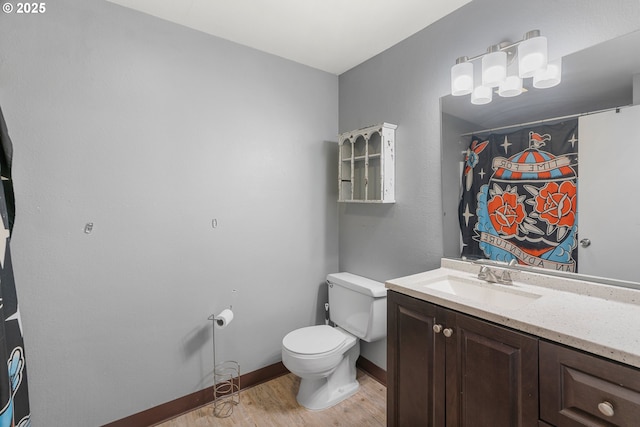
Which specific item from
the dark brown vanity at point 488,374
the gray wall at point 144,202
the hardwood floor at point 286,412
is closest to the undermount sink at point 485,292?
the dark brown vanity at point 488,374

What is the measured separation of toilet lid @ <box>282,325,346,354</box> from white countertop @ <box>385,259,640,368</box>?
0.70m

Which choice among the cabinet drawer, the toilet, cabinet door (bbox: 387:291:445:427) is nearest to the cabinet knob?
the cabinet drawer

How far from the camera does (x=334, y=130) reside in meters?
2.55

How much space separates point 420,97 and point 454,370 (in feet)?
5.09

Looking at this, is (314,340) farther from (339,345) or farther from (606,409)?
(606,409)

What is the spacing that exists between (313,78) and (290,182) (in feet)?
2.91

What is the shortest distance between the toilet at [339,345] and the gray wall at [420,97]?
0.22 metres

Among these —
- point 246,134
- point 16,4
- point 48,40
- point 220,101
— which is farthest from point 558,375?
point 16,4

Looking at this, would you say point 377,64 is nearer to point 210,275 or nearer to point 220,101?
point 220,101

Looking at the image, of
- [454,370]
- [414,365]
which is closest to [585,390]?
[454,370]

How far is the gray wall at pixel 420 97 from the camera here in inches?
50.7

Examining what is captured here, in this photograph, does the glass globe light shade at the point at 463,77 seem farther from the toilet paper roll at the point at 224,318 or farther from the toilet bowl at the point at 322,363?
the toilet paper roll at the point at 224,318

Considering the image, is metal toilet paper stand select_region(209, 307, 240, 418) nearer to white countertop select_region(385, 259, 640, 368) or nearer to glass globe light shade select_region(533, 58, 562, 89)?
white countertop select_region(385, 259, 640, 368)

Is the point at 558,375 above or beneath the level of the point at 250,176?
beneath
